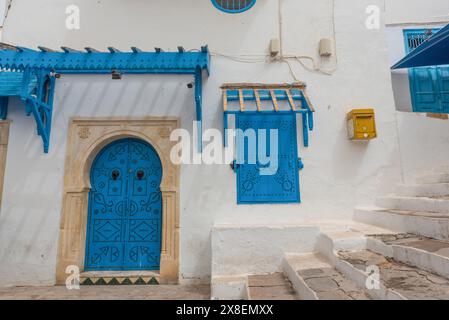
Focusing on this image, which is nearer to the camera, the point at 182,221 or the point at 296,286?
the point at 296,286

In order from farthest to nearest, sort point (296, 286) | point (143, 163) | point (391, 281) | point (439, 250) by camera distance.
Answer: point (143, 163) → point (296, 286) → point (439, 250) → point (391, 281)

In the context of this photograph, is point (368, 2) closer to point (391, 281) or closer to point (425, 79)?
point (425, 79)

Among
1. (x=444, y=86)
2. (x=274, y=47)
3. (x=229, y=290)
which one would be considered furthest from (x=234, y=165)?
(x=444, y=86)

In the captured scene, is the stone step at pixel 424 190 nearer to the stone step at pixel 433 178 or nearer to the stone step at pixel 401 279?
the stone step at pixel 433 178

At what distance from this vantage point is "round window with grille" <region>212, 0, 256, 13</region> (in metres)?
5.38

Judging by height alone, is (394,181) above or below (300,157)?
below

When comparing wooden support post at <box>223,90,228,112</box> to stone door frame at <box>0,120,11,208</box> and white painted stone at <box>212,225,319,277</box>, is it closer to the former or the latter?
white painted stone at <box>212,225,319,277</box>

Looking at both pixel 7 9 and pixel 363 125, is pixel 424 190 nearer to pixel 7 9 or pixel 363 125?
pixel 363 125

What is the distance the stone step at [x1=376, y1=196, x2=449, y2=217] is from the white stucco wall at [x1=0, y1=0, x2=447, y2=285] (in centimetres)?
34

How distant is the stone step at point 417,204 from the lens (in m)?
3.47

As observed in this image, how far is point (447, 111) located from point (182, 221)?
534 cm

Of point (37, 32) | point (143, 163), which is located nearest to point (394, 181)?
point (143, 163)

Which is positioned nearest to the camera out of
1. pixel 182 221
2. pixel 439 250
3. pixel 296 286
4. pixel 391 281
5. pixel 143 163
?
pixel 391 281

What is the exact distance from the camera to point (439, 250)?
263 centimetres
